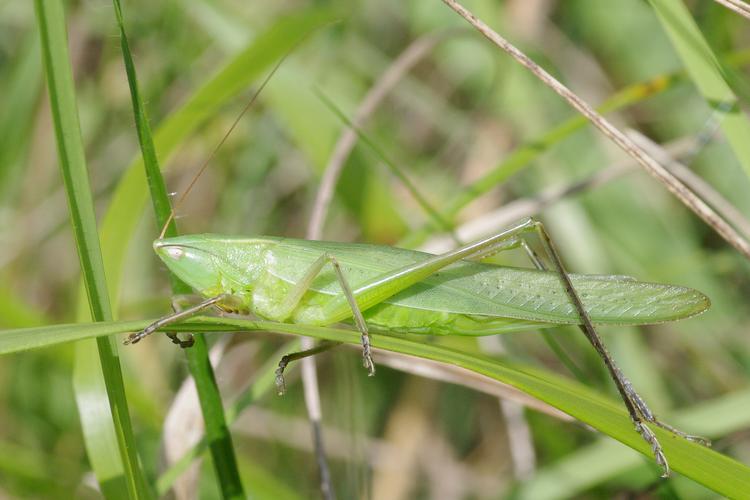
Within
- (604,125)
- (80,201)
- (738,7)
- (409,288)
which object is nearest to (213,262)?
(409,288)

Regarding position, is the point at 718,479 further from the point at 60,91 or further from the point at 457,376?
the point at 60,91

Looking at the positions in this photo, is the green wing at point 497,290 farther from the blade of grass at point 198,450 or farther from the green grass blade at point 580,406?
the green grass blade at point 580,406

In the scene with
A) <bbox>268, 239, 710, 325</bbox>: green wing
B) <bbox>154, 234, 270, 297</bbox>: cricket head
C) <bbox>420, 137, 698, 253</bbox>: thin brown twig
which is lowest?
<bbox>268, 239, 710, 325</bbox>: green wing

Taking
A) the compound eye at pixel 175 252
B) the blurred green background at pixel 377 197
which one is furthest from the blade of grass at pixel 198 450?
the blurred green background at pixel 377 197

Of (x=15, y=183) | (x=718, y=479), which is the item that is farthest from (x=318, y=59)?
(x=718, y=479)

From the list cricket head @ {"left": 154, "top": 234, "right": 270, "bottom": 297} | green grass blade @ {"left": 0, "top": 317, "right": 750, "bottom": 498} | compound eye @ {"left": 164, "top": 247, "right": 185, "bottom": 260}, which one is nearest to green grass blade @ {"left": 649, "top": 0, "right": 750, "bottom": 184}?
green grass blade @ {"left": 0, "top": 317, "right": 750, "bottom": 498}

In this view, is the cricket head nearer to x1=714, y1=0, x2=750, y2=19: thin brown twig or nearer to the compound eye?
the compound eye
